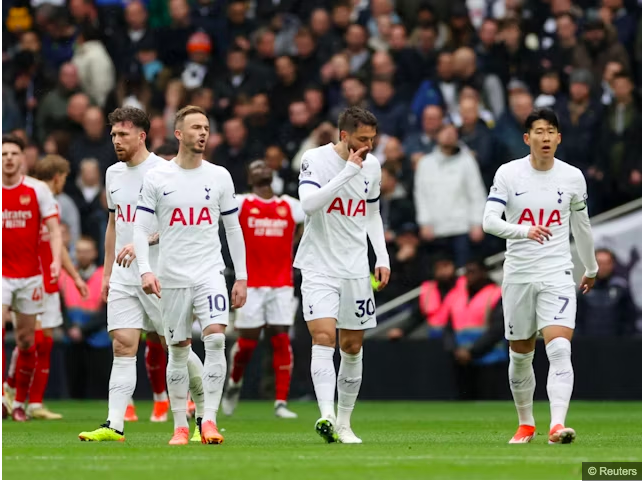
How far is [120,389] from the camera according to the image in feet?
39.3

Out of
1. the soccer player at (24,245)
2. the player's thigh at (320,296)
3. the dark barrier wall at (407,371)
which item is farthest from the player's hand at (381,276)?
the dark barrier wall at (407,371)

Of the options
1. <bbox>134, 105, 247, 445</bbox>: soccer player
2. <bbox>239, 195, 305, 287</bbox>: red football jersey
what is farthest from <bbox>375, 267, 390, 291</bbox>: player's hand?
<bbox>239, 195, 305, 287</bbox>: red football jersey

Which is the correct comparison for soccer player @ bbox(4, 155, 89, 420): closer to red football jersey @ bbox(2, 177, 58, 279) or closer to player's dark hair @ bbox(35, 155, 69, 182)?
player's dark hair @ bbox(35, 155, 69, 182)

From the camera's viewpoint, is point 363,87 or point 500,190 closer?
point 500,190

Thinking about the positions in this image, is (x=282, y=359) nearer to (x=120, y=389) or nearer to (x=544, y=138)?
(x=120, y=389)

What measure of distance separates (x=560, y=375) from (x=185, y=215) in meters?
3.02

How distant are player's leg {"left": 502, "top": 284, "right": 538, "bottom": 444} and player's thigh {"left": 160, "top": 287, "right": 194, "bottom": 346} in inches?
95.6

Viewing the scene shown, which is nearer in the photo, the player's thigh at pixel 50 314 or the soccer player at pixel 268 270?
the player's thigh at pixel 50 314

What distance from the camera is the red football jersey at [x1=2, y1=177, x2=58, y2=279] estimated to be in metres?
15.8

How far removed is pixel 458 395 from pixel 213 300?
29.0 ft

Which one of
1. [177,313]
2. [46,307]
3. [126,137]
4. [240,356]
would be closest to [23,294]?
[46,307]

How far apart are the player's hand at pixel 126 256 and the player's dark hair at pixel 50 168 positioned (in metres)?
4.70

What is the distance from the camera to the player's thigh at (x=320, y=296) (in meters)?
11.8

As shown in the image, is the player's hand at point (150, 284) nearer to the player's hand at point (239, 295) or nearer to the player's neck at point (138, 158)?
the player's hand at point (239, 295)
